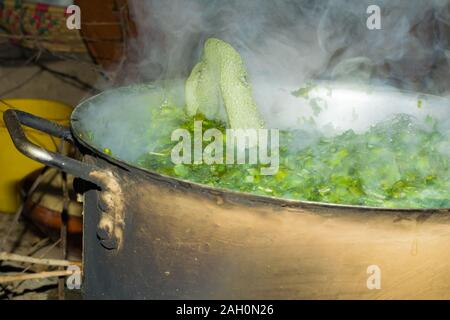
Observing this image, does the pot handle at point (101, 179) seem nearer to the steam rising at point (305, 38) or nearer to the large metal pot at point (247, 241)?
the large metal pot at point (247, 241)

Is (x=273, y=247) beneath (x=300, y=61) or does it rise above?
beneath

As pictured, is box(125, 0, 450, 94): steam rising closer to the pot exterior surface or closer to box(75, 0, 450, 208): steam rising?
box(75, 0, 450, 208): steam rising

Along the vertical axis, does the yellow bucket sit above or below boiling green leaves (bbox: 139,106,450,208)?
above

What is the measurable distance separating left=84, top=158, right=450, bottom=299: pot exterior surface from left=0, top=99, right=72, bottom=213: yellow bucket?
105 inches

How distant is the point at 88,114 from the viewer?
91.7 inches

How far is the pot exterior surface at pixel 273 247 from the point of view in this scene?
65.0 inches

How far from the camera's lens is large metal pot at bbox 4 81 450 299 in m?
1.65

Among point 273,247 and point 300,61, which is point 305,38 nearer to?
point 300,61

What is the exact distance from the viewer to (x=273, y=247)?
171 centimetres

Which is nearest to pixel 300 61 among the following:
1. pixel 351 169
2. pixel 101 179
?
pixel 351 169

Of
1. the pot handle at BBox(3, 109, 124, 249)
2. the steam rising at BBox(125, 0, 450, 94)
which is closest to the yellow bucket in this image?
the steam rising at BBox(125, 0, 450, 94)

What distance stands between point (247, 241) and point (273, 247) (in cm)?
9

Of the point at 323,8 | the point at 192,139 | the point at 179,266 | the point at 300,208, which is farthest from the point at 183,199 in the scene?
the point at 323,8

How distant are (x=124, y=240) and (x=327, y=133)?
5.37ft
